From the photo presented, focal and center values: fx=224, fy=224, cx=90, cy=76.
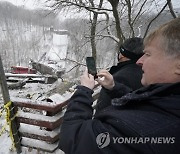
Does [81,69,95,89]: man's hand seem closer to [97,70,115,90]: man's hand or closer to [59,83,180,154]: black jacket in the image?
[97,70,115,90]: man's hand

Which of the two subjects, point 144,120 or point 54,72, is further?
point 54,72

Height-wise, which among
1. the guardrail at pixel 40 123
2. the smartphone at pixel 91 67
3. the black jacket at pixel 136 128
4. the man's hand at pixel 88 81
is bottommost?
the guardrail at pixel 40 123

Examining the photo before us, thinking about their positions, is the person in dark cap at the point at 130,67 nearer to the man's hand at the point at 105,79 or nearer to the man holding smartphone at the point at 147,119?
the man's hand at the point at 105,79

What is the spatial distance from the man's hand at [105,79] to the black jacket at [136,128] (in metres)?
0.70

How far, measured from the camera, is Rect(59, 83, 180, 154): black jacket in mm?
1145

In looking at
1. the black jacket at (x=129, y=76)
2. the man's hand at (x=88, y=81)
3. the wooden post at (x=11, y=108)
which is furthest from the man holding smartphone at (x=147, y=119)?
the wooden post at (x=11, y=108)

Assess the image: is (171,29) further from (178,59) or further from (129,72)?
(129,72)

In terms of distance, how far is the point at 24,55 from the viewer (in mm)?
72750

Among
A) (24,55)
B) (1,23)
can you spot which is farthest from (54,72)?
(1,23)

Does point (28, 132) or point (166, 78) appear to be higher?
point (166, 78)

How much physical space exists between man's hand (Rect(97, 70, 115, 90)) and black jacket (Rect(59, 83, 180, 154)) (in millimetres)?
704

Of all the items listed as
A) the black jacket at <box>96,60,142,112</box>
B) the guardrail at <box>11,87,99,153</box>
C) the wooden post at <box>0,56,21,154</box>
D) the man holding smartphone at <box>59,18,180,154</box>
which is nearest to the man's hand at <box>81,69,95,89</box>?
the man holding smartphone at <box>59,18,180,154</box>

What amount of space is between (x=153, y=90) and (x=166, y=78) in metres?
0.12

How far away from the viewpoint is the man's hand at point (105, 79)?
2.11m
